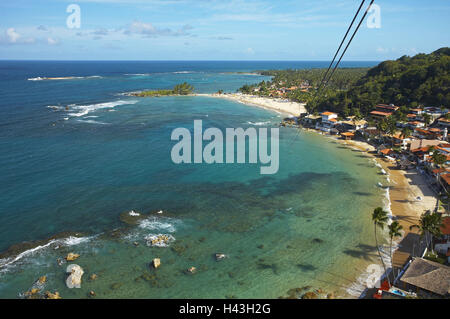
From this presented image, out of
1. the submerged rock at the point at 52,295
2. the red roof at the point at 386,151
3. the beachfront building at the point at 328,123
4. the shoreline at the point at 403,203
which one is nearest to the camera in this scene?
the submerged rock at the point at 52,295

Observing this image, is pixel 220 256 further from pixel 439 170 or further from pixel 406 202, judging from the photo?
pixel 439 170

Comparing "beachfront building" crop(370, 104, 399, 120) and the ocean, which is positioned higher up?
"beachfront building" crop(370, 104, 399, 120)

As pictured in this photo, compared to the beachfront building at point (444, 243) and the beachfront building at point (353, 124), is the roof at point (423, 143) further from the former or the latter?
the beachfront building at point (444, 243)

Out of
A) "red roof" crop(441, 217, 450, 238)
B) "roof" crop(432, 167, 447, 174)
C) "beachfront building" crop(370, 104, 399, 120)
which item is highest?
"beachfront building" crop(370, 104, 399, 120)

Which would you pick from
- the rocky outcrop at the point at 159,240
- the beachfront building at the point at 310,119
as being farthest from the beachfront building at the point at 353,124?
the rocky outcrop at the point at 159,240

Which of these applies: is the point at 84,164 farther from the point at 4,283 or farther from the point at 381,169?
the point at 381,169

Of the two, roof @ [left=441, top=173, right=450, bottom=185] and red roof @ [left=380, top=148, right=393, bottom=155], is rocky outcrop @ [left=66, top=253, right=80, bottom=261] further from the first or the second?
red roof @ [left=380, top=148, right=393, bottom=155]

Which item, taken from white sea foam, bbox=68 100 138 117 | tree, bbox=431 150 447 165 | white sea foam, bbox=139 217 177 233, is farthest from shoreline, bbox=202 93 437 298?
white sea foam, bbox=68 100 138 117
